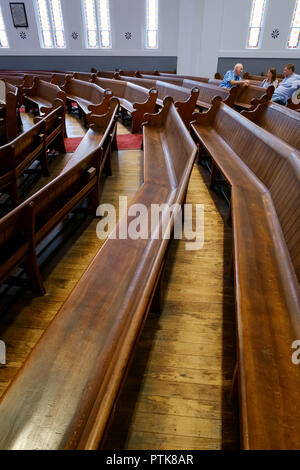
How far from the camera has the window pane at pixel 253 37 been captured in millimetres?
10500

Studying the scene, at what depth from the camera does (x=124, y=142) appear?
4840 millimetres

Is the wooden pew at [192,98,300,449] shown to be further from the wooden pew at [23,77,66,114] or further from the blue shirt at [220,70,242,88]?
the wooden pew at [23,77,66,114]

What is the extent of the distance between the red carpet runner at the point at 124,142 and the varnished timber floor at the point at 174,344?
2.45 meters

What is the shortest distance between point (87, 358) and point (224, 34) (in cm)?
1205

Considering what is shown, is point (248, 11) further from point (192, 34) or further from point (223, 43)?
point (192, 34)

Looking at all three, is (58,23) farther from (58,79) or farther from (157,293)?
(157,293)

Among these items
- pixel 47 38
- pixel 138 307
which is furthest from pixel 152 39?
pixel 138 307

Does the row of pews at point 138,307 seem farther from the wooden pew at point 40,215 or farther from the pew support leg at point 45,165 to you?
the pew support leg at point 45,165

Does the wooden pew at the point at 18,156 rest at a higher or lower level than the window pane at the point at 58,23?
lower

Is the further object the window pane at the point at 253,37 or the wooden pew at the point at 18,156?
the window pane at the point at 253,37

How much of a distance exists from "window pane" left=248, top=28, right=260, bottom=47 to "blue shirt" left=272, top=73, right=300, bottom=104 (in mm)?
7637

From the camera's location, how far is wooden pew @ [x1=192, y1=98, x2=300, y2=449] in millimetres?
912

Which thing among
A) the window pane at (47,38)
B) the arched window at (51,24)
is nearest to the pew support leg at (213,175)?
the arched window at (51,24)

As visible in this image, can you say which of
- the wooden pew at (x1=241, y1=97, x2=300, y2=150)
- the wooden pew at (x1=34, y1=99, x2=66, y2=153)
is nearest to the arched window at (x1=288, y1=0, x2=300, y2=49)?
the wooden pew at (x1=241, y1=97, x2=300, y2=150)
